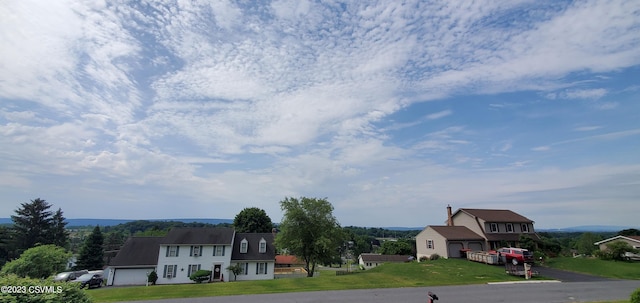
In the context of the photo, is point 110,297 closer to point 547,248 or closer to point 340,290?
point 340,290

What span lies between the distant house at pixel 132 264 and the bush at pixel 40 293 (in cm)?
3667

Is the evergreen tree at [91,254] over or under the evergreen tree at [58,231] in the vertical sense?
under

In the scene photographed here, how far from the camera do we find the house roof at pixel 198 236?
4153 centimetres

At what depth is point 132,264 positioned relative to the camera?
1569 inches

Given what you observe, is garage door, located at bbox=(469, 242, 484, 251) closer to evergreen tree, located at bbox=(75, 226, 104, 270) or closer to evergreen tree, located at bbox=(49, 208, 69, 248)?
evergreen tree, located at bbox=(75, 226, 104, 270)

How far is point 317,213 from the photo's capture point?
124 ft

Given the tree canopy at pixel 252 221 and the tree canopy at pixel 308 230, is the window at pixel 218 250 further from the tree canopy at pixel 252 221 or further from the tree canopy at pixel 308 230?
the tree canopy at pixel 252 221

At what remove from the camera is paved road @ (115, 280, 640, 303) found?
17.2 metres

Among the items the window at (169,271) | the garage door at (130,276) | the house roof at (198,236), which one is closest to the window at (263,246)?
the house roof at (198,236)

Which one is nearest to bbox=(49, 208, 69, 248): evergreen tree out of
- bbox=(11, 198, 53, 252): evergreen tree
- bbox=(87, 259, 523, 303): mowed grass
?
bbox=(11, 198, 53, 252): evergreen tree

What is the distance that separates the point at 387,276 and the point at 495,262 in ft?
49.6

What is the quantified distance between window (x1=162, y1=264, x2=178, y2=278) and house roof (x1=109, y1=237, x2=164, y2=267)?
2212 millimetres

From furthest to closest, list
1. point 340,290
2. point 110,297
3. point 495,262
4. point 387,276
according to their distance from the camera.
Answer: point 495,262, point 387,276, point 340,290, point 110,297

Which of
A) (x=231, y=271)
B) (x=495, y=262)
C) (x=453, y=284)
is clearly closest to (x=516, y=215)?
(x=495, y=262)
